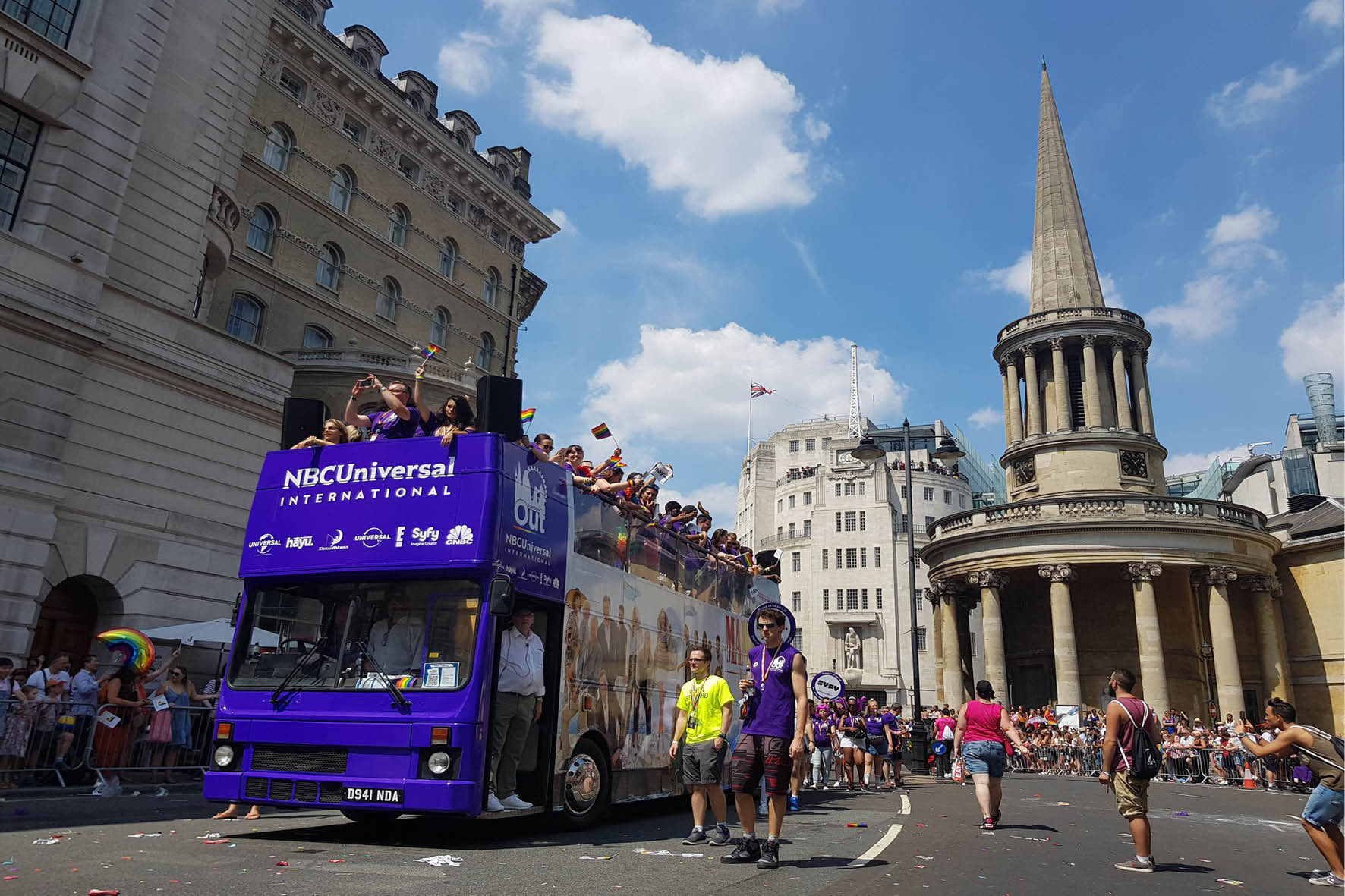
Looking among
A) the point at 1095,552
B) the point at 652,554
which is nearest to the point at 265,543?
the point at 652,554

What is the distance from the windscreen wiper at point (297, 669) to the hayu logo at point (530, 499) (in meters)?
2.07

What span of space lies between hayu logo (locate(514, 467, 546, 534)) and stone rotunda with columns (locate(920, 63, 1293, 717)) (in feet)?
90.4

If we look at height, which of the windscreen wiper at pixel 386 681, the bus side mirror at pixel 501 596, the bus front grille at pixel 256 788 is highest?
the bus side mirror at pixel 501 596

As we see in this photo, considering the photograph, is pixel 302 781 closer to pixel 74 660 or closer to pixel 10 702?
pixel 10 702

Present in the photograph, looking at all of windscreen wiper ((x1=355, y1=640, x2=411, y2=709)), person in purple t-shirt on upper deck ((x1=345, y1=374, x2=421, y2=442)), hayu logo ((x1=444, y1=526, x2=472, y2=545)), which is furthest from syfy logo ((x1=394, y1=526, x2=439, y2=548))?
person in purple t-shirt on upper deck ((x1=345, y1=374, x2=421, y2=442))

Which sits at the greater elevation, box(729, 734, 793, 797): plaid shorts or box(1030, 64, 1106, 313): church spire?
box(1030, 64, 1106, 313): church spire

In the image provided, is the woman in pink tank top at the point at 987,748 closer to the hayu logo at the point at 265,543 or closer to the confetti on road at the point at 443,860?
the confetti on road at the point at 443,860

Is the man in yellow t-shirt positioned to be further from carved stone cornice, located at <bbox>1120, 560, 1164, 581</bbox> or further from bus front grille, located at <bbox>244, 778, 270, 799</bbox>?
carved stone cornice, located at <bbox>1120, 560, 1164, 581</bbox>

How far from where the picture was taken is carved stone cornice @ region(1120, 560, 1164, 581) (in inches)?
1256

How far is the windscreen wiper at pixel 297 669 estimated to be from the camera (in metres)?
8.23

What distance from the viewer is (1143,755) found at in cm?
810

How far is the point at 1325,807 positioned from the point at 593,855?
5.85 metres

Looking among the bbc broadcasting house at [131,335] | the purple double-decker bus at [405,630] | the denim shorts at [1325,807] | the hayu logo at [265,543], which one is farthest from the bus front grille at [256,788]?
the denim shorts at [1325,807]

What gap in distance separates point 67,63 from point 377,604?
15762 millimetres
